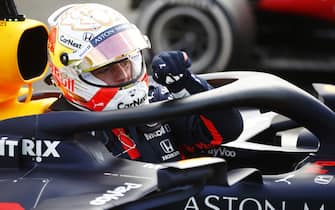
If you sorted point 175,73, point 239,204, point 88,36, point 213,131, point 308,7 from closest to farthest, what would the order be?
1. point 239,204
2. point 175,73
3. point 88,36
4. point 213,131
5. point 308,7

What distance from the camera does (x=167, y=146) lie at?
3949mm

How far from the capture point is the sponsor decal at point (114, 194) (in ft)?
11.1

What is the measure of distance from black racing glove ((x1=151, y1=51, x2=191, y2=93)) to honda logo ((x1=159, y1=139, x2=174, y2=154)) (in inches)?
11.4

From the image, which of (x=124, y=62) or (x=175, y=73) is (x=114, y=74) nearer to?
(x=124, y=62)

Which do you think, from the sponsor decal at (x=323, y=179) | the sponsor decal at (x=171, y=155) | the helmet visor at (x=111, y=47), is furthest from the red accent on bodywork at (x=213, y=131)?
the sponsor decal at (x=323, y=179)

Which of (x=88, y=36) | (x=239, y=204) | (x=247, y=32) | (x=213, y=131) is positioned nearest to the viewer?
(x=239, y=204)

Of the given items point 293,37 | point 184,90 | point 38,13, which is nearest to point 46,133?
point 184,90

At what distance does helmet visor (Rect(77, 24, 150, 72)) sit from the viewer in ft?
12.3

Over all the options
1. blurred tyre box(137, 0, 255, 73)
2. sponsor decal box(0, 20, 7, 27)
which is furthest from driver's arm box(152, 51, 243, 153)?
blurred tyre box(137, 0, 255, 73)

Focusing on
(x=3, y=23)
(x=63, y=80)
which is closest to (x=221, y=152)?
(x=63, y=80)

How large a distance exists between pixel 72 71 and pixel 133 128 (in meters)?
0.31

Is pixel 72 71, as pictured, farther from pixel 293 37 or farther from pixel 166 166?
pixel 293 37

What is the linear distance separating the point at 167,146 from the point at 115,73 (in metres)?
0.36

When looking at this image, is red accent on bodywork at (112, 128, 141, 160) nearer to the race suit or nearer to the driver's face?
the race suit
